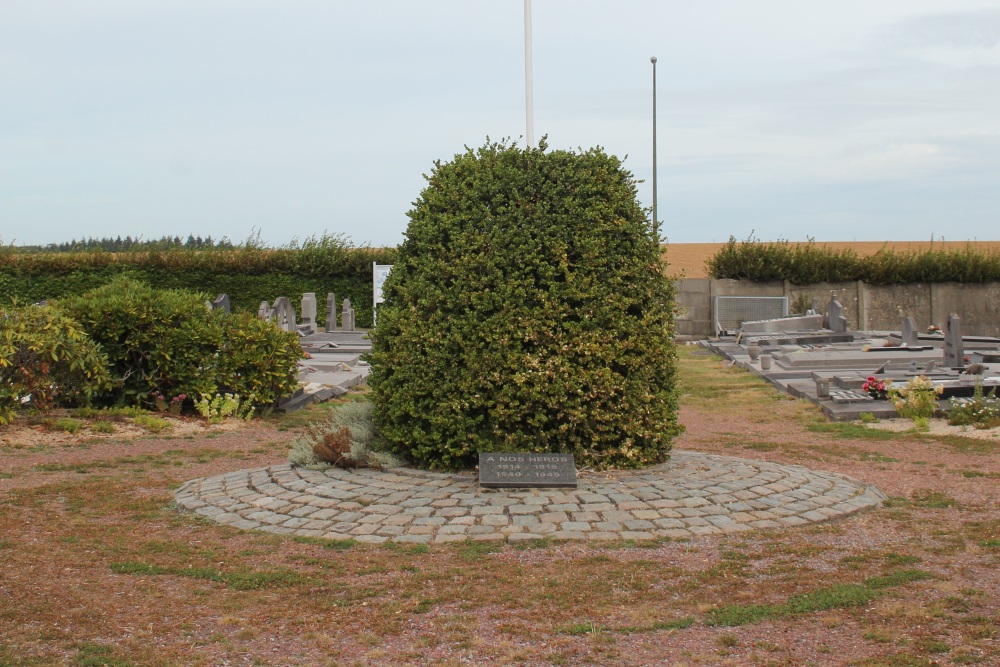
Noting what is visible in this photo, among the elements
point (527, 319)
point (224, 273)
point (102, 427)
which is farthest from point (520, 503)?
point (224, 273)

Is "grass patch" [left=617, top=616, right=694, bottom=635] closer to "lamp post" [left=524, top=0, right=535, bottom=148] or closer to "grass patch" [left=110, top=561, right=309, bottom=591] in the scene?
"grass patch" [left=110, top=561, right=309, bottom=591]

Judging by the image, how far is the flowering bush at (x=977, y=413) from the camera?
11.6 m

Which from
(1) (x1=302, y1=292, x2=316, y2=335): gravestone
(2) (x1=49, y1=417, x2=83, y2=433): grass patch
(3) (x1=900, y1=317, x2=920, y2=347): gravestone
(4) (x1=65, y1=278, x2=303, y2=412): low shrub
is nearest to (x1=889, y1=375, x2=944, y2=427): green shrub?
(4) (x1=65, y1=278, x2=303, y2=412): low shrub

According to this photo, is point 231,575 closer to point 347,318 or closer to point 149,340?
point 149,340

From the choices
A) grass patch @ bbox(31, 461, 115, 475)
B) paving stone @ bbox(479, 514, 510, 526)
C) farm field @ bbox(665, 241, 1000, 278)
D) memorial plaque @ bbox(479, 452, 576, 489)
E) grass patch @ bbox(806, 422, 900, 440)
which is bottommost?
grass patch @ bbox(806, 422, 900, 440)

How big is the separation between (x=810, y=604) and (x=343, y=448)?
4391 millimetres

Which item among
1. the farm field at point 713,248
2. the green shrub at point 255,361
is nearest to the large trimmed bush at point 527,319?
the green shrub at point 255,361

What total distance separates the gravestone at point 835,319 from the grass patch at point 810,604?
912 inches

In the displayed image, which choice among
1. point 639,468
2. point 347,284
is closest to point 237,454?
point 639,468

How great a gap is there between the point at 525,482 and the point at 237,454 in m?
4.19

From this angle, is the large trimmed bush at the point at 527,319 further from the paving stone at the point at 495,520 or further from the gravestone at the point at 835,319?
the gravestone at the point at 835,319

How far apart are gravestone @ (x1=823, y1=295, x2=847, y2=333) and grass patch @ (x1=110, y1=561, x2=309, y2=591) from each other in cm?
2417

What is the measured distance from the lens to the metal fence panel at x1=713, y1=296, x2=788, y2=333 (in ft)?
107

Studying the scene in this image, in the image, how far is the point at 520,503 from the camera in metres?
6.54
